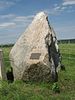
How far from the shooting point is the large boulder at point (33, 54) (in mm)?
17438

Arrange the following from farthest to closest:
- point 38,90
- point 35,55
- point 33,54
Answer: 1. point 33,54
2. point 35,55
3. point 38,90

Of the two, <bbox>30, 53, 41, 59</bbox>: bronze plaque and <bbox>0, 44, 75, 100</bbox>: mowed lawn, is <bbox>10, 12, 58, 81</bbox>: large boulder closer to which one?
<bbox>30, 53, 41, 59</bbox>: bronze plaque

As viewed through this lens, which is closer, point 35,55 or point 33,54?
point 35,55

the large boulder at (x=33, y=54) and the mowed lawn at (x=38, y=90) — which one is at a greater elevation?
the large boulder at (x=33, y=54)

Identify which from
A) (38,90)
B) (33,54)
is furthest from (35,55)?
(38,90)

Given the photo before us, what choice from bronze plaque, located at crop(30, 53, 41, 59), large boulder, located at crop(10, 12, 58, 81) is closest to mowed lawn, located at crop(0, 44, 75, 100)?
large boulder, located at crop(10, 12, 58, 81)

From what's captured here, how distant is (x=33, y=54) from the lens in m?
18.0

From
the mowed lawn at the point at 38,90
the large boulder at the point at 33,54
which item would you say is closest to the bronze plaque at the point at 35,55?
the large boulder at the point at 33,54

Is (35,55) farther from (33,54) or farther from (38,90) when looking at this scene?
(38,90)

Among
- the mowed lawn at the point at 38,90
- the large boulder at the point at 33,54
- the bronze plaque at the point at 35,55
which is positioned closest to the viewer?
the mowed lawn at the point at 38,90

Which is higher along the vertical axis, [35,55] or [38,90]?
[35,55]

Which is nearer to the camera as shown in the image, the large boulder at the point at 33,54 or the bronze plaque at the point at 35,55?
the large boulder at the point at 33,54

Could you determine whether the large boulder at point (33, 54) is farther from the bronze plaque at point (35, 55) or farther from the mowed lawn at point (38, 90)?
the mowed lawn at point (38, 90)

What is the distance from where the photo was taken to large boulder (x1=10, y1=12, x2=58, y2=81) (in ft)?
57.2
